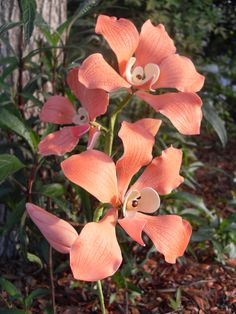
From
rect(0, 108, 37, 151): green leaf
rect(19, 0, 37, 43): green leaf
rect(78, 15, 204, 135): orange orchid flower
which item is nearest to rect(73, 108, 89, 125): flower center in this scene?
rect(78, 15, 204, 135): orange orchid flower

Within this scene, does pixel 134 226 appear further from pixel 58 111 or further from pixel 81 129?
pixel 58 111

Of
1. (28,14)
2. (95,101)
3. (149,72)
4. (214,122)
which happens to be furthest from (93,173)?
(214,122)

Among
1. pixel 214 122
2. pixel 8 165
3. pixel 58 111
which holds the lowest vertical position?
pixel 214 122

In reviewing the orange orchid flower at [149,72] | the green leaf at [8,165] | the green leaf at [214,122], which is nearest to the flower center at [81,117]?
the orange orchid flower at [149,72]

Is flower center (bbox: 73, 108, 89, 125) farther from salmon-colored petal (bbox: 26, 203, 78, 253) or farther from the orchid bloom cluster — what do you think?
salmon-colored petal (bbox: 26, 203, 78, 253)

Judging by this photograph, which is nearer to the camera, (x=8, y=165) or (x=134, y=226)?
(x=134, y=226)

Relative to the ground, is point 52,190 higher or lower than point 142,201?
lower

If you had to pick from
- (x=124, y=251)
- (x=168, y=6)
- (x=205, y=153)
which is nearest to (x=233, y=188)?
(x=205, y=153)
